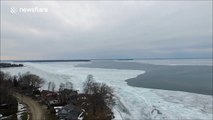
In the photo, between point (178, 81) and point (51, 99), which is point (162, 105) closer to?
point (51, 99)

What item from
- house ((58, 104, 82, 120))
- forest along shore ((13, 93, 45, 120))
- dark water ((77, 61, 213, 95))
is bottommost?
forest along shore ((13, 93, 45, 120))

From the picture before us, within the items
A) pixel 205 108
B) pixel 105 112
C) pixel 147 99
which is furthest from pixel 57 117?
pixel 205 108

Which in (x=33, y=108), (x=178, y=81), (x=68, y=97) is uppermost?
(x=178, y=81)

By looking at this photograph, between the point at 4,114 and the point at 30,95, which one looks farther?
the point at 30,95

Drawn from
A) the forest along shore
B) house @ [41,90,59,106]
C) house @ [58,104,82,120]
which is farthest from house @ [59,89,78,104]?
house @ [58,104,82,120]

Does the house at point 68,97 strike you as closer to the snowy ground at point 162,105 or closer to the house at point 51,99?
the house at point 51,99

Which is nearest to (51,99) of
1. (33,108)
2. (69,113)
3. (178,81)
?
(33,108)

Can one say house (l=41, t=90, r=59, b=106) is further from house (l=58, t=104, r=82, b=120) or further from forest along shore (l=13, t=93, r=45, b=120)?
house (l=58, t=104, r=82, b=120)

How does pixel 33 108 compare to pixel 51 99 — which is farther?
pixel 51 99

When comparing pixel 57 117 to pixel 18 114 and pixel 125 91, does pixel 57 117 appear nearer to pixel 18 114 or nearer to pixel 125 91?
pixel 18 114

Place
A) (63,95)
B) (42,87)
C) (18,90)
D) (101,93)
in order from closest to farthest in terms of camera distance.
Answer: (101,93)
(63,95)
(18,90)
(42,87)

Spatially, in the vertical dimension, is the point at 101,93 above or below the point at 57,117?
above
